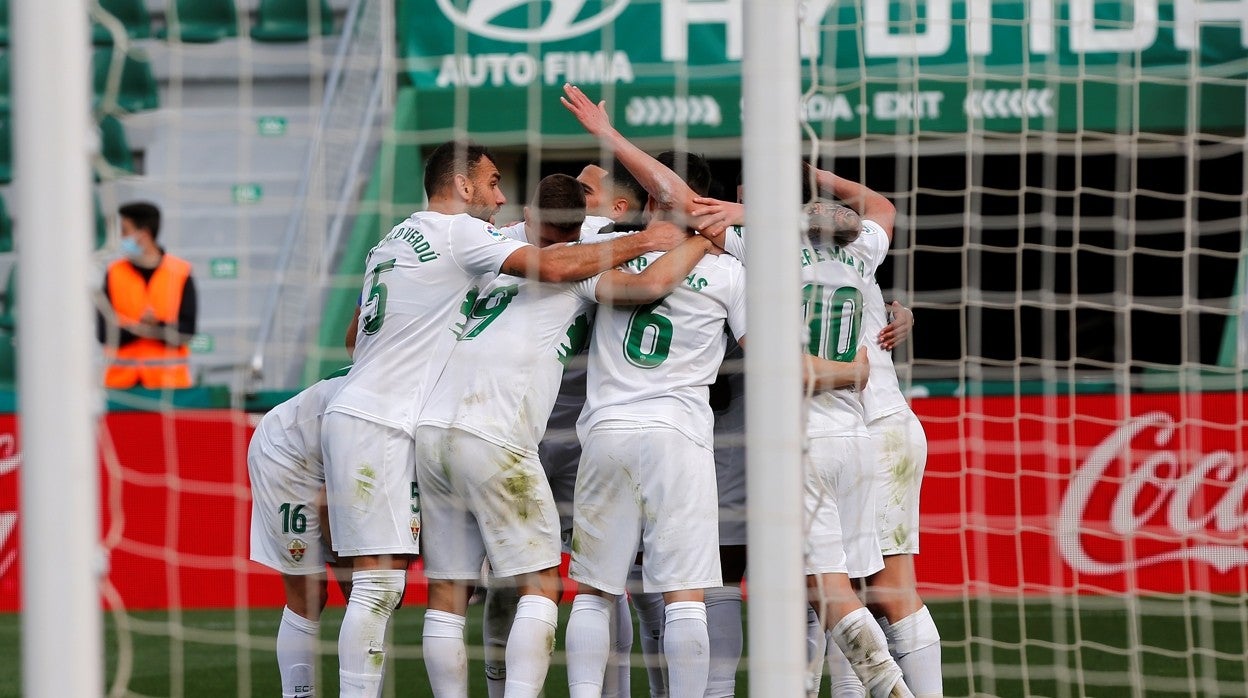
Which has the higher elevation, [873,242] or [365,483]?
[873,242]

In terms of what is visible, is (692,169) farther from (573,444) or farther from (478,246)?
(573,444)

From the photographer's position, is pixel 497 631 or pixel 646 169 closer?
pixel 646 169

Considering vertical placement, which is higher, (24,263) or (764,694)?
(24,263)

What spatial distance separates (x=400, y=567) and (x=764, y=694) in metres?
1.47

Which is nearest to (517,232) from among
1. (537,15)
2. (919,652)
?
(919,652)

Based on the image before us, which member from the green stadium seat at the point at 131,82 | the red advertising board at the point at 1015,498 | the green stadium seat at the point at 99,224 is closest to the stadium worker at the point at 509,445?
the red advertising board at the point at 1015,498

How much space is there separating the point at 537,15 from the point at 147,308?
123 inches

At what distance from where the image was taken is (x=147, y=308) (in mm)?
7855

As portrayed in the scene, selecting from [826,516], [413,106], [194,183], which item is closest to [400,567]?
[826,516]

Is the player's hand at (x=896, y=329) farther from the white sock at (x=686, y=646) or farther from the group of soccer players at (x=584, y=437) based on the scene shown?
the white sock at (x=686, y=646)

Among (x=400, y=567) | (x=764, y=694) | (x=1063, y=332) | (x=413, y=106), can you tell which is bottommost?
(x=764, y=694)

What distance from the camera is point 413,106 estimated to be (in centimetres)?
946

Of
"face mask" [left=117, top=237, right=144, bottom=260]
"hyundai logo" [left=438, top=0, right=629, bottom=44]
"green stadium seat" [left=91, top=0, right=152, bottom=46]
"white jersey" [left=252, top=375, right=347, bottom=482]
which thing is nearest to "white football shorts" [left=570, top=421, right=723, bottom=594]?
"white jersey" [left=252, top=375, right=347, bottom=482]

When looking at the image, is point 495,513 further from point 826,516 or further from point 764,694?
point 764,694
